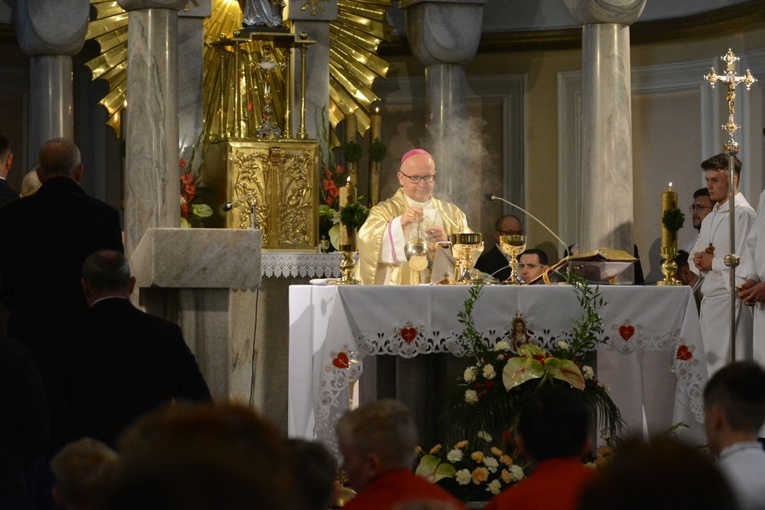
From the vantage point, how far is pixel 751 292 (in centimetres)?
805

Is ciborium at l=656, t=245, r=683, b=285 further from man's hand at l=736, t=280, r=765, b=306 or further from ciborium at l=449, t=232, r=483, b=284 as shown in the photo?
ciborium at l=449, t=232, r=483, b=284

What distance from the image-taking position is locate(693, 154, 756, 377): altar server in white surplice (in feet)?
29.2

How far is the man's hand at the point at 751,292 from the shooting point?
26.2ft

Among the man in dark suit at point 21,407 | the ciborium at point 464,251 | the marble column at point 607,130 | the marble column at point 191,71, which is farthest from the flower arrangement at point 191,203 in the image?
the man in dark suit at point 21,407

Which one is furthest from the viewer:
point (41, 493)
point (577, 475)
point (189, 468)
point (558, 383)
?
point (558, 383)

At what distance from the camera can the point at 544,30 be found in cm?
1258

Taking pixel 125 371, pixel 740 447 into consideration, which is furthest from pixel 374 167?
pixel 740 447

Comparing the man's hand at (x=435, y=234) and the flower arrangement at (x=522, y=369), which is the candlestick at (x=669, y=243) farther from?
the man's hand at (x=435, y=234)

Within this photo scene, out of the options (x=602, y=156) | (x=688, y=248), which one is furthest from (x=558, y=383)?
(x=688, y=248)

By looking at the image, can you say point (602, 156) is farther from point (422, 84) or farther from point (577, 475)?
point (577, 475)

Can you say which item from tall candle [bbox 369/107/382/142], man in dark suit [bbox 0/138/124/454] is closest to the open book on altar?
man in dark suit [bbox 0/138/124/454]

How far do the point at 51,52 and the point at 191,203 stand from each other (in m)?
2.11

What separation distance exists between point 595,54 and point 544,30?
258 centimetres

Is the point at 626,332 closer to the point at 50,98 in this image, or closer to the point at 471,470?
the point at 471,470
